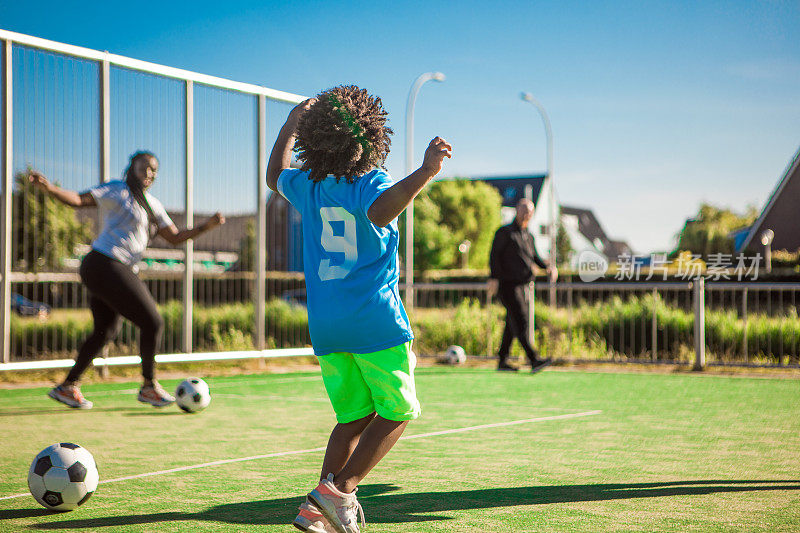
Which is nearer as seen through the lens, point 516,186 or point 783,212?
point 783,212

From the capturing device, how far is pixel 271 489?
185 inches

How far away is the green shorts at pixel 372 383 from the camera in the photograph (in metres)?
3.48

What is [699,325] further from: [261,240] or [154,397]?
[154,397]

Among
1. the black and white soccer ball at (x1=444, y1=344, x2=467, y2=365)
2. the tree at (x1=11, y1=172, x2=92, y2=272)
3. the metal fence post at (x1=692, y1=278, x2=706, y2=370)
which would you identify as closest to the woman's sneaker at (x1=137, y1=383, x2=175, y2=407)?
the tree at (x1=11, y1=172, x2=92, y2=272)

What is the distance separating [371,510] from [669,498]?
146 centimetres

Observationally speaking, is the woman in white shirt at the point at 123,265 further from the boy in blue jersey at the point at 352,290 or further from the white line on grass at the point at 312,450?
the boy in blue jersey at the point at 352,290

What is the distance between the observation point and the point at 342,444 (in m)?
3.57

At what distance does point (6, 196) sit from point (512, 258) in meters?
6.07

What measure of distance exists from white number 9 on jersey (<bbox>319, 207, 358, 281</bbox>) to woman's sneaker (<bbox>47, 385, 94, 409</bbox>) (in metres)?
4.99

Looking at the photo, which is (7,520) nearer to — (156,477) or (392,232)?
(156,477)

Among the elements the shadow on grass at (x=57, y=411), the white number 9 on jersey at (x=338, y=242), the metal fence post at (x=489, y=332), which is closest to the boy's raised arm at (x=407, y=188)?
the white number 9 on jersey at (x=338, y=242)

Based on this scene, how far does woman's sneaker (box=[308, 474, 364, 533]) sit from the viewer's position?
3359mm

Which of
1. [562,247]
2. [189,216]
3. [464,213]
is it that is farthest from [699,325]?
[562,247]

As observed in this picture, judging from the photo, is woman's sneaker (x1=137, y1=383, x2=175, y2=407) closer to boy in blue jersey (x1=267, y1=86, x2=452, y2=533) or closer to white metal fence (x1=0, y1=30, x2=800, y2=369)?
white metal fence (x1=0, y1=30, x2=800, y2=369)
